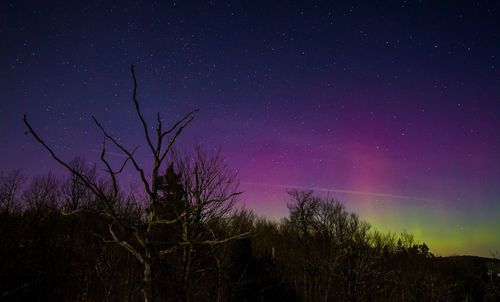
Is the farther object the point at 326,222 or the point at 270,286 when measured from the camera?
the point at 326,222


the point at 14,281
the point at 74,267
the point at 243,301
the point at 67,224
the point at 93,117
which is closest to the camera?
the point at 93,117

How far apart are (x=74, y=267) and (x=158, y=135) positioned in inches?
1083

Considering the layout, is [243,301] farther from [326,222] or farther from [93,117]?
[326,222]

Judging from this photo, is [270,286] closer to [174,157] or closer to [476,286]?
[174,157]

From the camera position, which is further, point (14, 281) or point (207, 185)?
point (207, 185)

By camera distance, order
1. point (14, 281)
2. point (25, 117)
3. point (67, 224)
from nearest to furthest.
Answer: point (25, 117) → point (14, 281) → point (67, 224)

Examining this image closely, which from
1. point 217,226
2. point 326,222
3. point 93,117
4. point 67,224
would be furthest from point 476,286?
point 93,117

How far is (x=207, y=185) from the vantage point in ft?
45.2

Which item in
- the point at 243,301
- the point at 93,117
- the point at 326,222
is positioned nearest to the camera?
the point at 93,117

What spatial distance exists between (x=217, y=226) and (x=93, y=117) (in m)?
12.3

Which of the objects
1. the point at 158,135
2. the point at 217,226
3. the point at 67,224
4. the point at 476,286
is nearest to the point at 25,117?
the point at 158,135

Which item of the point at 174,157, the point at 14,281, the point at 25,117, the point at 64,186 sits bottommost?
the point at 14,281

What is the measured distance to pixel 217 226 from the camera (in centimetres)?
1434

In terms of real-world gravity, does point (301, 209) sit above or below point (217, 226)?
above
